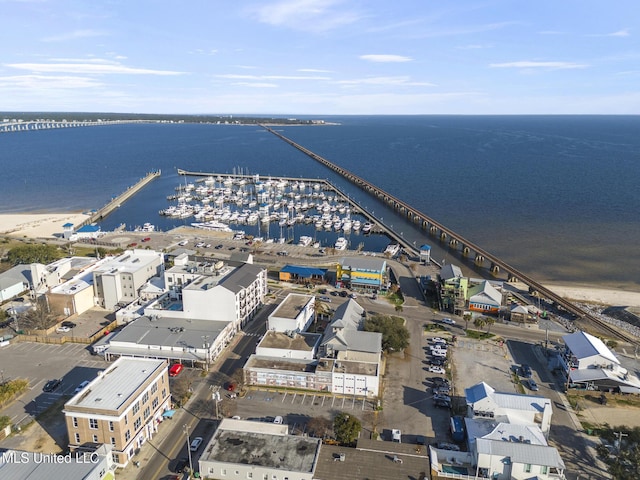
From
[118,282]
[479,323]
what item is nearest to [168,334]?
[118,282]

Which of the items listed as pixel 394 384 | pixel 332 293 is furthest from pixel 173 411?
pixel 332 293

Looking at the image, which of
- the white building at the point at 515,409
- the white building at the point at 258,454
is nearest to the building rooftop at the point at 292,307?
the white building at the point at 258,454

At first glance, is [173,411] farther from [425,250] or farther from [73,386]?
[425,250]

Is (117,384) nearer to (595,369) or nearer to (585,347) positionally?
(595,369)

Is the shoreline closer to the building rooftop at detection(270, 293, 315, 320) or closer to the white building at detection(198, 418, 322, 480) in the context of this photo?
the building rooftop at detection(270, 293, 315, 320)

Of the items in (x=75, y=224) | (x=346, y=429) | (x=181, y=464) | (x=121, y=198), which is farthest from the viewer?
(x=121, y=198)

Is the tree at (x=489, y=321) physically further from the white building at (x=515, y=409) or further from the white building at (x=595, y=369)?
the white building at (x=515, y=409)

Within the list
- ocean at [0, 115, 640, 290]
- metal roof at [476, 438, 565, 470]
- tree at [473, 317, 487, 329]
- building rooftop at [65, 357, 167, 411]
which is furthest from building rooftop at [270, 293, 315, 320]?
ocean at [0, 115, 640, 290]
